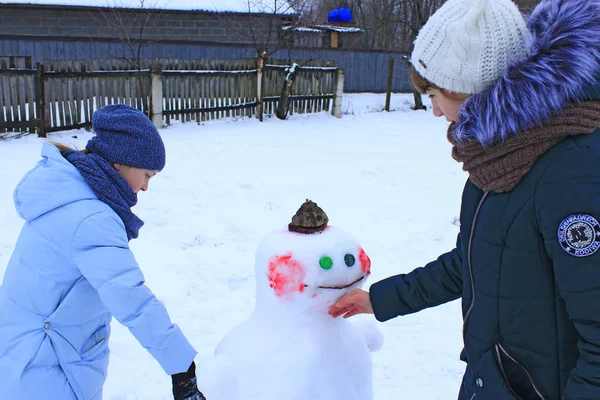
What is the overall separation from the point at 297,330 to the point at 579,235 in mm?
1180

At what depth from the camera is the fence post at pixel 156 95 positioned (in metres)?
10.8

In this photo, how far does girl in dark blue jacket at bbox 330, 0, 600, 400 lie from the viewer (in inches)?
52.4

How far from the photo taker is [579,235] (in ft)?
4.26

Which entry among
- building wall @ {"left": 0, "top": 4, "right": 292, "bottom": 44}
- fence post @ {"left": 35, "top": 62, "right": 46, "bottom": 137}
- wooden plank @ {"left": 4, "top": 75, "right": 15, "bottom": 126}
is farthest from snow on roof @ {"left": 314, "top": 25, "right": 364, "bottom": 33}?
wooden plank @ {"left": 4, "top": 75, "right": 15, "bottom": 126}

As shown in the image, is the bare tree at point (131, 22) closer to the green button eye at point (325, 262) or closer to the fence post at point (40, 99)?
the fence post at point (40, 99)

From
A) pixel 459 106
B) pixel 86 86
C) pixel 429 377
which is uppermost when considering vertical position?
pixel 459 106

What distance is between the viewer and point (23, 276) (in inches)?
86.1

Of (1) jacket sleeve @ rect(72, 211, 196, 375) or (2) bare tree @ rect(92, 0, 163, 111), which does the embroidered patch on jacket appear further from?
(2) bare tree @ rect(92, 0, 163, 111)

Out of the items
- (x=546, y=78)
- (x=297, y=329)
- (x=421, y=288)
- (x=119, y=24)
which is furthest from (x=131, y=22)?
(x=546, y=78)

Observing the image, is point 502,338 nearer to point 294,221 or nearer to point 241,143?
point 294,221

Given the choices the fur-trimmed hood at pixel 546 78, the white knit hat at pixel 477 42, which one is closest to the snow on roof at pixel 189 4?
the white knit hat at pixel 477 42

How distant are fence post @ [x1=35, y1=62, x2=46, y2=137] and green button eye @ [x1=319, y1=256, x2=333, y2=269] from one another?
28.9 ft

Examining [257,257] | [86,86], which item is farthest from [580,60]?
[86,86]

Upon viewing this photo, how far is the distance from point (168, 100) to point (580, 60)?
35.2 feet
